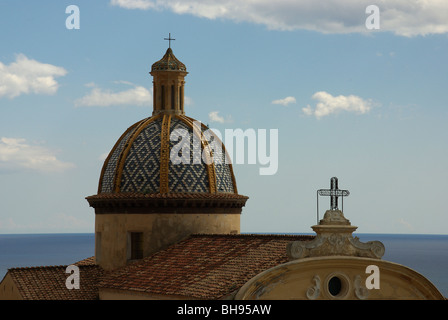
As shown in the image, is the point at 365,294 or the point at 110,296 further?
the point at 110,296

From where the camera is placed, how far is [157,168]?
31969 millimetres

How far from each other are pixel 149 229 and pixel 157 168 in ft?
8.00

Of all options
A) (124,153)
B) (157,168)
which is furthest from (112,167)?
(157,168)

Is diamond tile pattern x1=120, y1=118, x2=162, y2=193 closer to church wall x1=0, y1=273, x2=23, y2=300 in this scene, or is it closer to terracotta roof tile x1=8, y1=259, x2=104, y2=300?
terracotta roof tile x1=8, y1=259, x2=104, y2=300

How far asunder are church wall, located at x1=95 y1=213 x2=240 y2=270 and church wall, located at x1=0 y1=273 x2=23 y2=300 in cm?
395

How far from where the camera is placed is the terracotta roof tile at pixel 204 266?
24.8 meters

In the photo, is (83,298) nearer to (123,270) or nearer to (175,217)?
(123,270)

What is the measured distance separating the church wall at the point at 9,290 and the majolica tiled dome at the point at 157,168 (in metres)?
5.35

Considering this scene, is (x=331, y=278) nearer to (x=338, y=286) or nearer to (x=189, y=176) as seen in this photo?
(x=338, y=286)

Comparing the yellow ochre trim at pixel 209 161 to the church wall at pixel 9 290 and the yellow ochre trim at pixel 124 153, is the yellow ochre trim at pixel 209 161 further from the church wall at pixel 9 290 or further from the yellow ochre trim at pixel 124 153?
the church wall at pixel 9 290
